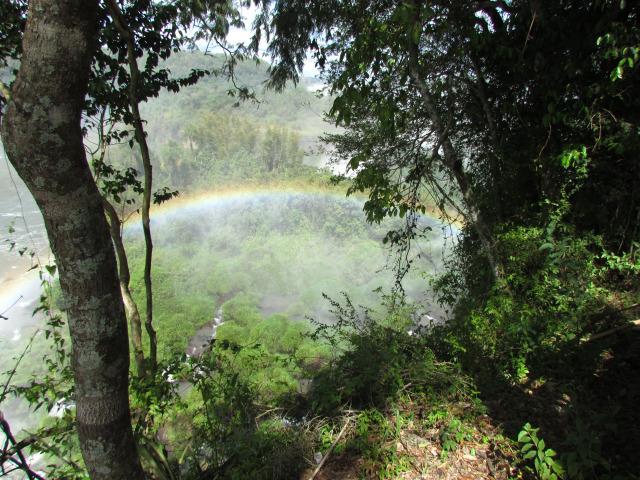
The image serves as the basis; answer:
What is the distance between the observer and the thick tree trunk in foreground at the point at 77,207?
1.06 meters

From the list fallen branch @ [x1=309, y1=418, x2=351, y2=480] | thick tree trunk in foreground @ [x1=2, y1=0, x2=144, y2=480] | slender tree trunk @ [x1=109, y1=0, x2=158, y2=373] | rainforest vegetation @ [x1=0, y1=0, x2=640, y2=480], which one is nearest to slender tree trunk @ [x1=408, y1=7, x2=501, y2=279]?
rainforest vegetation @ [x1=0, y1=0, x2=640, y2=480]

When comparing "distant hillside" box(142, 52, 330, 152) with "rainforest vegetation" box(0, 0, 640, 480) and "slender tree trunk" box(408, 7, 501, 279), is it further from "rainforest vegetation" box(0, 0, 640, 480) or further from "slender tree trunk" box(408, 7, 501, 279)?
"slender tree trunk" box(408, 7, 501, 279)

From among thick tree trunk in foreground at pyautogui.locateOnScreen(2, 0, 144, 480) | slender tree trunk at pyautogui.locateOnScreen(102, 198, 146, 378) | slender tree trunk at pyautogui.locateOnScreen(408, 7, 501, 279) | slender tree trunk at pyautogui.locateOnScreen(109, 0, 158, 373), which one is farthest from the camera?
slender tree trunk at pyautogui.locateOnScreen(408, 7, 501, 279)

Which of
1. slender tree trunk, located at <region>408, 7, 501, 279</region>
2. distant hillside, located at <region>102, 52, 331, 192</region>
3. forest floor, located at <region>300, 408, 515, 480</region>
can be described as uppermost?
slender tree trunk, located at <region>408, 7, 501, 279</region>

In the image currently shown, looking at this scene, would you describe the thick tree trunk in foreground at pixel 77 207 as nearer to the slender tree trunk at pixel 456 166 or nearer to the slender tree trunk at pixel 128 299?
the slender tree trunk at pixel 128 299

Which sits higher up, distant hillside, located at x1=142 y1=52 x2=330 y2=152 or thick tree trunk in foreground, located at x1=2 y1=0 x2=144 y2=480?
thick tree trunk in foreground, located at x1=2 y1=0 x2=144 y2=480

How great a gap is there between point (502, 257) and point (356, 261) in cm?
2689

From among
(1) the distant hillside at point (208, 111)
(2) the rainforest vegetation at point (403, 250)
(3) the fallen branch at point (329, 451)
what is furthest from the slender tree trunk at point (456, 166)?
(1) the distant hillside at point (208, 111)

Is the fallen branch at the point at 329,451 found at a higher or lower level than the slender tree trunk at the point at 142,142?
lower

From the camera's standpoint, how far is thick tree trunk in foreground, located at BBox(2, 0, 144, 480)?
1058 millimetres

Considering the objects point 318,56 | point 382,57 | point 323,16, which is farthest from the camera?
point 318,56

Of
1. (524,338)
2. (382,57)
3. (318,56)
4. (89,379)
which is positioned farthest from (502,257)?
(89,379)

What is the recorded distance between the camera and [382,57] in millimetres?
2934

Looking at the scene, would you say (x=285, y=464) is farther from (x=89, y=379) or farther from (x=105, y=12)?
(x=105, y=12)
